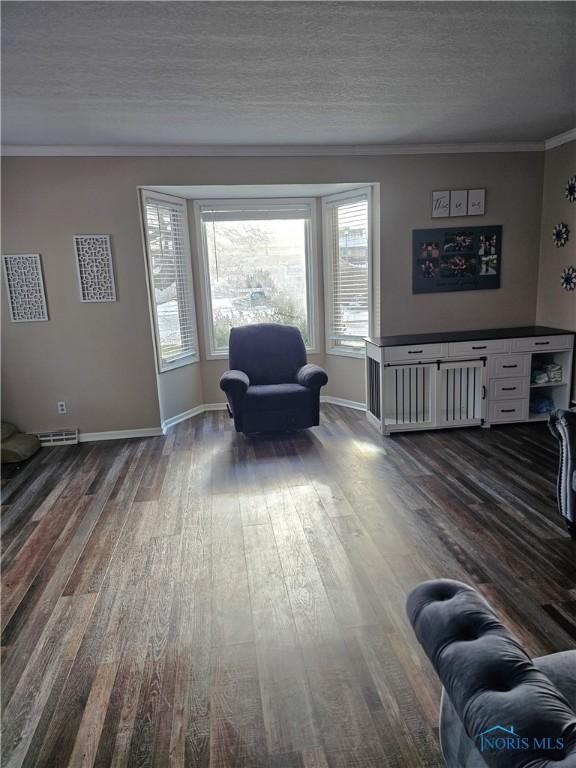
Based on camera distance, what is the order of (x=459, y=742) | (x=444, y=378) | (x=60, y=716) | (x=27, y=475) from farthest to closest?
(x=444, y=378) → (x=27, y=475) → (x=60, y=716) → (x=459, y=742)

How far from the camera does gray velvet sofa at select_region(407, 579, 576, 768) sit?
0.86 metres

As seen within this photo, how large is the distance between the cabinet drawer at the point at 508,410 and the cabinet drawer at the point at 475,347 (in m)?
0.51

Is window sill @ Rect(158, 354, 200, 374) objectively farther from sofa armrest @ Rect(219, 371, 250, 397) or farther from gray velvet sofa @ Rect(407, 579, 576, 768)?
gray velvet sofa @ Rect(407, 579, 576, 768)

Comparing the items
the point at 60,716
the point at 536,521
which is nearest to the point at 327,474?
the point at 536,521

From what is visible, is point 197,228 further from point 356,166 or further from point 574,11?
point 574,11

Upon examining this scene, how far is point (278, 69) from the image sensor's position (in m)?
2.68

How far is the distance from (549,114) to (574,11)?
1803mm

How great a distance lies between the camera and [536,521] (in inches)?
115

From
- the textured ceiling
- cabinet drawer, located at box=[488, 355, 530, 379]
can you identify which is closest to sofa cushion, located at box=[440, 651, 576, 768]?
the textured ceiling

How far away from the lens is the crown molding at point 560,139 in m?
4.36

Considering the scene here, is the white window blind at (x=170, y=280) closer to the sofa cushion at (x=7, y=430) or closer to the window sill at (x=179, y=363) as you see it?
the window sill at (x=179, y=363)

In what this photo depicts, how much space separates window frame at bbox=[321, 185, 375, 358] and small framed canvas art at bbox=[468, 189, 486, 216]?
0.97 m

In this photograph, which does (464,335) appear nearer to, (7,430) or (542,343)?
(542,343)

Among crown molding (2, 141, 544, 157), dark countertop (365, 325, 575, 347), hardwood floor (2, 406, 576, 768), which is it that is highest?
crown molding (2, 141, 544, 157)
